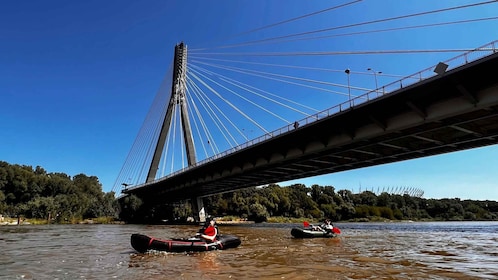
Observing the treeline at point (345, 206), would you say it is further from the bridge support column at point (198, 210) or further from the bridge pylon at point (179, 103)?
the bridge pylon at point (179, 103)

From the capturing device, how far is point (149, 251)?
15.2 m

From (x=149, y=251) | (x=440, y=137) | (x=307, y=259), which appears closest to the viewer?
(x=307, y=259)

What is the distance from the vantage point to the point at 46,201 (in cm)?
6581

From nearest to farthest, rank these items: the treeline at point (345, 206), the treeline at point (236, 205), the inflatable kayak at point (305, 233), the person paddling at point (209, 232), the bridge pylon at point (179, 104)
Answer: the person paddling at point (209, 232) < the inflatable kayak at point (305, 233) < the bridge pylon at point (179, 104) < the treeline at point (236, 205) < the treeline at point (345, 206)

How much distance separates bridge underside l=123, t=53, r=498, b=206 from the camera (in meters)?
19.3

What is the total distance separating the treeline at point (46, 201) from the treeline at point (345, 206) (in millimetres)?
30048

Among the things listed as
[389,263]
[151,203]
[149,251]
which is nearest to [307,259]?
[389,263]

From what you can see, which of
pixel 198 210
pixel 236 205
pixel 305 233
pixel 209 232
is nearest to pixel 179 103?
pixel 198 210

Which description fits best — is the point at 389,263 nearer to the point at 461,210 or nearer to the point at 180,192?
the point at 180,192

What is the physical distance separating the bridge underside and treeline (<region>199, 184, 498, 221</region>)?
51.4 meters

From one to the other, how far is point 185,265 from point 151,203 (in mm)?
71291

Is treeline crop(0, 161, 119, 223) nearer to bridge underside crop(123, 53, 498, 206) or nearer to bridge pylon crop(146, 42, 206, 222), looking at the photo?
bridge pylon crop(146, 42, 206, 222)

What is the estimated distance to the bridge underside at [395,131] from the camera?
63.5 feet

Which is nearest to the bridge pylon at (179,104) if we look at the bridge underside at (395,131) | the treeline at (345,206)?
the bridge underside at (395,131)
